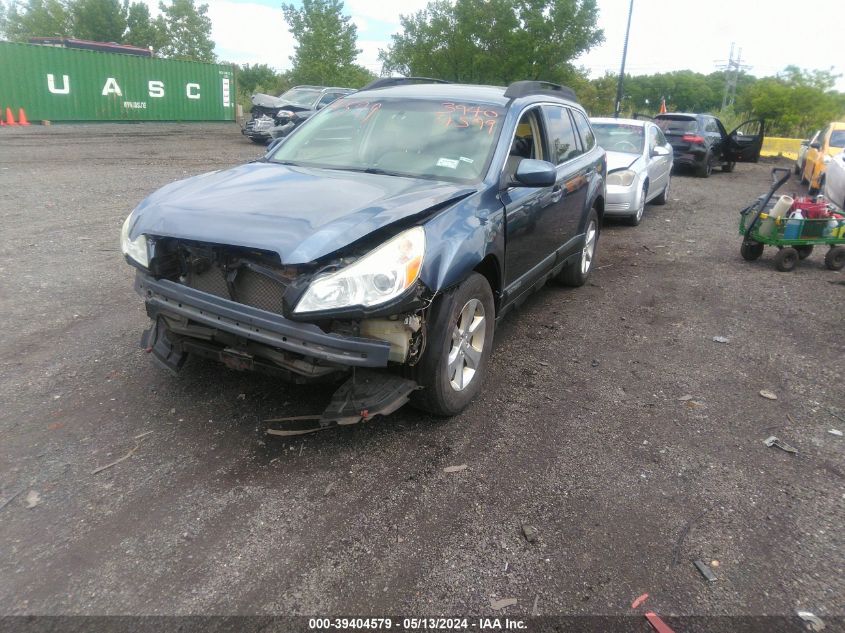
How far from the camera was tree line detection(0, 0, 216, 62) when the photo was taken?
6153 cm

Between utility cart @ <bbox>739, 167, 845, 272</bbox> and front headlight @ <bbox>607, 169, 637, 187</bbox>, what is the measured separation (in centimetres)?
234

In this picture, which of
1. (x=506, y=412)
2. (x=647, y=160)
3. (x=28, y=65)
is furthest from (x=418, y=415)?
(x=28, y=65)

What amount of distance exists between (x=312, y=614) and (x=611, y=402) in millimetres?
2455

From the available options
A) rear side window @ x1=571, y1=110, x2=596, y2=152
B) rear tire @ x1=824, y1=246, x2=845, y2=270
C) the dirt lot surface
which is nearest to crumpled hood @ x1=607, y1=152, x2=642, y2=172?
rear tire @ x1=824, y1=246, x2=845, y2=270

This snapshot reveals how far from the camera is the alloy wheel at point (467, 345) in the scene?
3.58 metres

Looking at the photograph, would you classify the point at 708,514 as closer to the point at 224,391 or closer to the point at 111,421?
the point at 224,391

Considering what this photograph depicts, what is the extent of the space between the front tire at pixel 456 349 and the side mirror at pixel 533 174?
29.4 inches

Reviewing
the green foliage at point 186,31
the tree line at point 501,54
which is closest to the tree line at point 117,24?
the green foliage at point 186,31

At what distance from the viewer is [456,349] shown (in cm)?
359

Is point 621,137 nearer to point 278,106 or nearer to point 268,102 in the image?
point 278,106

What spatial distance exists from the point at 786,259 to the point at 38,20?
7548 centimetres

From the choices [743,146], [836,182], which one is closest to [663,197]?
[836,182]

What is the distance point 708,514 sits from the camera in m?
2.95

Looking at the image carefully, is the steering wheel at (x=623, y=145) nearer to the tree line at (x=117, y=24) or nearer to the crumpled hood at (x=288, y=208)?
the crumpled hood at (x=288, y=208)
